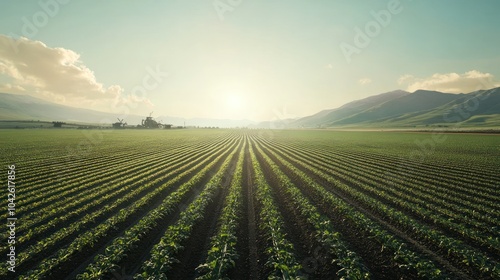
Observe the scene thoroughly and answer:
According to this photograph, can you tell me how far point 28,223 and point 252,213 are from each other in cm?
1264

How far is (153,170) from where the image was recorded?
93.8ft

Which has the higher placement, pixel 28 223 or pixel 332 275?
pixel 28 223

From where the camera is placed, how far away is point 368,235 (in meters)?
12.5

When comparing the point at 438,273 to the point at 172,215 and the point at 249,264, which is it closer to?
the point at 249,264

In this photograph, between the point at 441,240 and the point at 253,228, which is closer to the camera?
the point at 441,240

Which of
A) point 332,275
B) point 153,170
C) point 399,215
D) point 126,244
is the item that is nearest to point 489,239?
point 399,215

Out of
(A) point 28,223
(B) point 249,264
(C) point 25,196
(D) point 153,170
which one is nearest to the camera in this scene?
(B) point 249,264

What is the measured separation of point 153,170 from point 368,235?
2370cm

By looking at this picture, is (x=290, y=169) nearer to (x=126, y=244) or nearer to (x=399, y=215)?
(x=399, y=215)

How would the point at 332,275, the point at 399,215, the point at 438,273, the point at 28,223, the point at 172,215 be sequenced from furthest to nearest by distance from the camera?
1. the point at 172,215
2. the point at 399,215
3. the point at 28,223
4. the point at 332,275
5. the point at 438,273

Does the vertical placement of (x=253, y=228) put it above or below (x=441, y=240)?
below

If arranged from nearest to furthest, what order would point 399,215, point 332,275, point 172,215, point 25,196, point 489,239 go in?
1. point 332,275
2. point 489,239
3. point 399,215
4. point 172,215
5. point 25,196

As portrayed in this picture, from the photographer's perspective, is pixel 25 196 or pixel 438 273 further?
pixel 25 196

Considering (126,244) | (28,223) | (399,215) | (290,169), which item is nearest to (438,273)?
(399,215)
